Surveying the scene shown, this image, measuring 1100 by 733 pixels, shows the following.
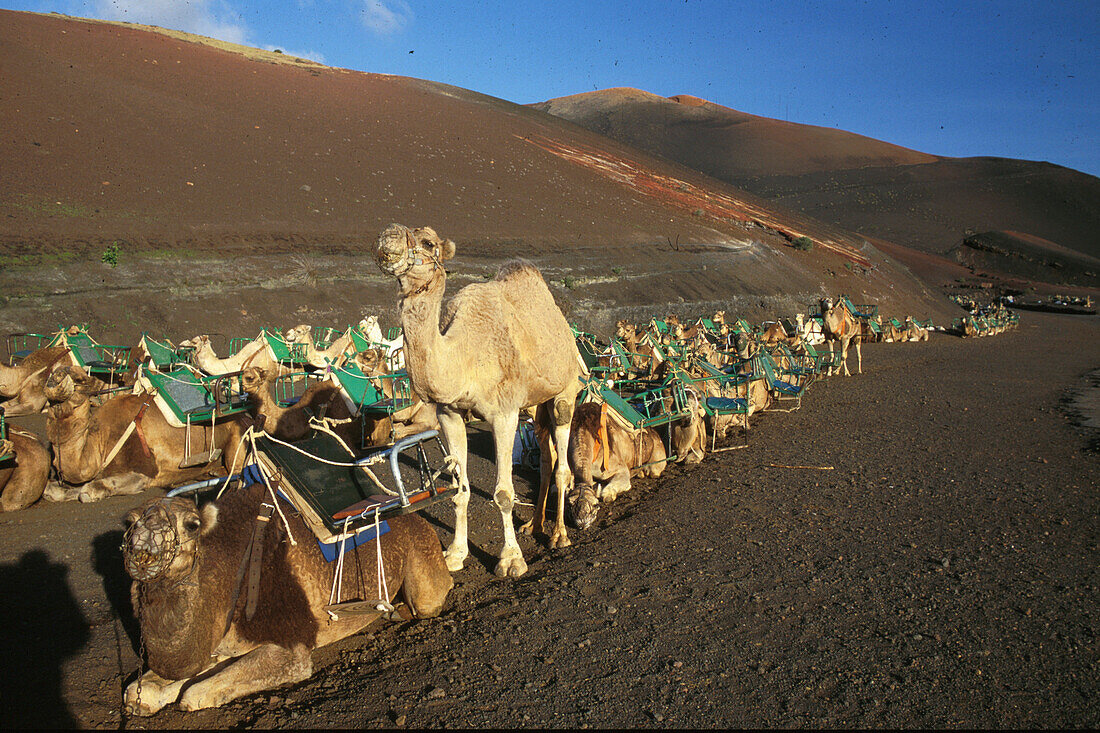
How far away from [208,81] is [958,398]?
157 feet

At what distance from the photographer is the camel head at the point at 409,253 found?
13.2ft

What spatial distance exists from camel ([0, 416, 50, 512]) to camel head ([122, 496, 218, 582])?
197 inches

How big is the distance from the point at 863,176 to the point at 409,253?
381ft

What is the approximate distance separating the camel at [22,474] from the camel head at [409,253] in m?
5.37

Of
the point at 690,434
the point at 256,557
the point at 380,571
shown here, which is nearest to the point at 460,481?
the point at 380,571

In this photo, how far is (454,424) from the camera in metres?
5.30

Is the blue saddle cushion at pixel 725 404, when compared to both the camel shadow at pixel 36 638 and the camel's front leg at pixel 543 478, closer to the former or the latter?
the camel's front leg at pixel 543 478

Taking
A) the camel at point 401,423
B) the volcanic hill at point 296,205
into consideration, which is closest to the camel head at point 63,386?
the camel at point 401,423

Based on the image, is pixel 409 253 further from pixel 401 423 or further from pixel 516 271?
pixel 401 423

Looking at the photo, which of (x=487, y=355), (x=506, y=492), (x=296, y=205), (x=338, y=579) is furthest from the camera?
(x=296, y=205)

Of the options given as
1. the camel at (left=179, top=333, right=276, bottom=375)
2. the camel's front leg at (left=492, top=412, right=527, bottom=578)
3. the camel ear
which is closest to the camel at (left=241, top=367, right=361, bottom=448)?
the camel at (left=179, top=333, right=276, bottom=375)

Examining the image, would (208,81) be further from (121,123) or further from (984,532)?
(984,532)

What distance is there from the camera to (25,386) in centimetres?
1066

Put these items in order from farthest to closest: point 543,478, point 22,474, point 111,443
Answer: point 111,443
point 22,474
point 543,478
